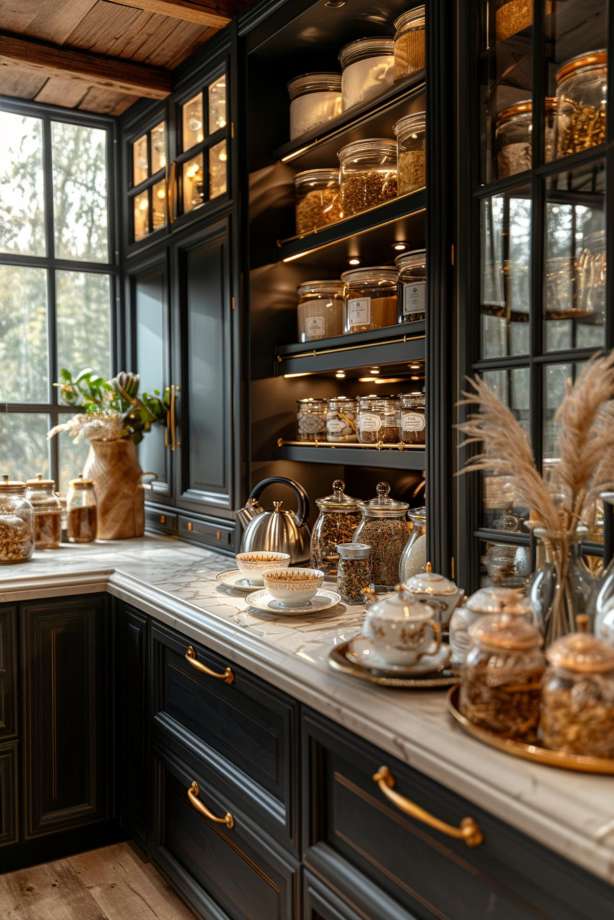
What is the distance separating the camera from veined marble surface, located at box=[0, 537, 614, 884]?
3.18 feet

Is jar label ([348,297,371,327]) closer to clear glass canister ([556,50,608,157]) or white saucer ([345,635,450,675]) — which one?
clear glass canister ([556,50,608,157])

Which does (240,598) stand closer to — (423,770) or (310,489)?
(310,489)

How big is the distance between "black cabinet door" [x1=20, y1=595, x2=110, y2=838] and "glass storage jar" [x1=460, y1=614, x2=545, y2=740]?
1598 millimetres

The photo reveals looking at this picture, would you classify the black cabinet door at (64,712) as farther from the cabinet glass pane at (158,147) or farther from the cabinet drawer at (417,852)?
the cabinet glass pane at (158,147)

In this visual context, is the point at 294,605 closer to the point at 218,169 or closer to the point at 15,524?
the point at 15,524

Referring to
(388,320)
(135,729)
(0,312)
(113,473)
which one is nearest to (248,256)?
(388,320)

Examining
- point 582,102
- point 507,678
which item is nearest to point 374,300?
point 582,102

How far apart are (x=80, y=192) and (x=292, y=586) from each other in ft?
7.59

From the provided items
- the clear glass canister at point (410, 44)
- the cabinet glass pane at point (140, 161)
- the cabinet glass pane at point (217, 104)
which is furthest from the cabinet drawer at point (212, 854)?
the cabinet glass pane at point (140, 161)

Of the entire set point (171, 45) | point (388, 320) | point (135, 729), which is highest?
point (171, 45)

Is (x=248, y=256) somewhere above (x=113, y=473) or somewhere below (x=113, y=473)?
above

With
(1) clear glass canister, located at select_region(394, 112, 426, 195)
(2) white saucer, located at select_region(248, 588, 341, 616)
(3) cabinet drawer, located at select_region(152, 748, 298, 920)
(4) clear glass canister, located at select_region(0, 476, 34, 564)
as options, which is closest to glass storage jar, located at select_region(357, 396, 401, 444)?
(2) white saucer, located at select_region(248, 588, 341, 616)

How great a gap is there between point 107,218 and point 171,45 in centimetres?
87

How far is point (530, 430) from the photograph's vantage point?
1.61 metres
